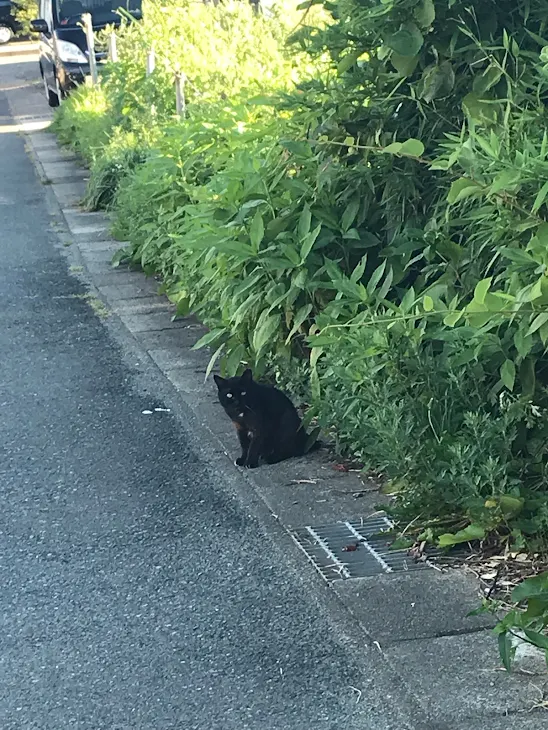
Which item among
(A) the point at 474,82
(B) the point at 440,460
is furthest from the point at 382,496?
(A) the point at 474,82

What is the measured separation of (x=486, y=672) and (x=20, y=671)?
1.50 meters

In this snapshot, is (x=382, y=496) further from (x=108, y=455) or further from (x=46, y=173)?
(x=46, y=173)

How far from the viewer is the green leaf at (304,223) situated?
5.14 m

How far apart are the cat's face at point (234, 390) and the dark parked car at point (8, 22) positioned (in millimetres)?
33465

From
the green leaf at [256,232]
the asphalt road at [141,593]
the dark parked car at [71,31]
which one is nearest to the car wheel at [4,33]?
the dark parked car at [71,31]

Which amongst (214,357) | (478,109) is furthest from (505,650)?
(214,357)

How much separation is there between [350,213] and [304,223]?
22 cm

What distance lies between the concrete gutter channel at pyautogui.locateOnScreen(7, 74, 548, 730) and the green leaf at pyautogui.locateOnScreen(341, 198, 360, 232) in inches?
44.3

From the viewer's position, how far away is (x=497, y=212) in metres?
4.09

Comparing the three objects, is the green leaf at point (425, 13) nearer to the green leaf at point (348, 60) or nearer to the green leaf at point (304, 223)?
the green leaf at point (348, 60)

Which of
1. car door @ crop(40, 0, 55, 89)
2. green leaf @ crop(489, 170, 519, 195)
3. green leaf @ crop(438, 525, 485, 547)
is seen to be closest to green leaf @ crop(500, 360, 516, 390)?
green leaf @ crop(438, 525, 485, 547)

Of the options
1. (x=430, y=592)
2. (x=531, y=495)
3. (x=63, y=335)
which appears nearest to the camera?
(x=430, y=592)

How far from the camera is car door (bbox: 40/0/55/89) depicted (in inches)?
734

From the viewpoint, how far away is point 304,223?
5160 mm
